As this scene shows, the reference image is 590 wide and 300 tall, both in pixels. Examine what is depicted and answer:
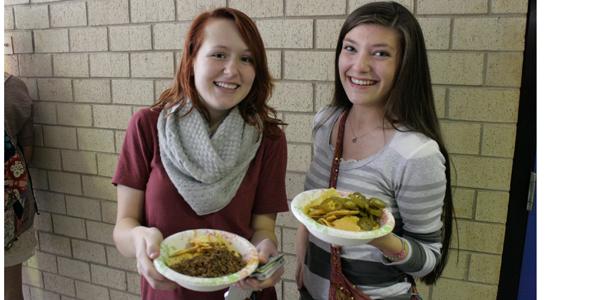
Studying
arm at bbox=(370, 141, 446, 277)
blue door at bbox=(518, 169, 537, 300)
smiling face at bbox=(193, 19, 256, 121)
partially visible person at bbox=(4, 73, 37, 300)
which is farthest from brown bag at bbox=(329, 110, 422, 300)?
Result: partially visible person at bbox=(4, 73, 37, 300)

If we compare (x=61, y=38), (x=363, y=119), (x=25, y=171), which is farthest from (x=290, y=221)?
(x=61, y=38)

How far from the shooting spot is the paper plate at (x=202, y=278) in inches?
37.6

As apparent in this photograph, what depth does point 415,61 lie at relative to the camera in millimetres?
1168

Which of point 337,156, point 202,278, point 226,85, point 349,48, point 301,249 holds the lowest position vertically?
point 301,249

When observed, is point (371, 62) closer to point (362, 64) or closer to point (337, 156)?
point (362, 64)

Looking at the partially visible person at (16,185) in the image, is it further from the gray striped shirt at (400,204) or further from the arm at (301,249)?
the gray striped shirt at (400,204)

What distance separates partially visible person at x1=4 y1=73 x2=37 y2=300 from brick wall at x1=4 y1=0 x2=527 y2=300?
0.41 ft

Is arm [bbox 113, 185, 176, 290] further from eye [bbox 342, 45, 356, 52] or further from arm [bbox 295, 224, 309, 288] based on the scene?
eye [bbox 342, 45, 356, 52]

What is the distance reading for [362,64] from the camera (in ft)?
3.83

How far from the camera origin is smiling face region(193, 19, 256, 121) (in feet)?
3.73

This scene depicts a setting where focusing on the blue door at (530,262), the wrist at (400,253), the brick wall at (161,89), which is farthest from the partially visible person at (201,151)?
the blue door at (530,262)

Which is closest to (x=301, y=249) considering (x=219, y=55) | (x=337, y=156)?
(x=337, y=156)

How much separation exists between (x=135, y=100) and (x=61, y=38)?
24.0 inches

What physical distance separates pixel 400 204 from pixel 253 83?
1.84 ft
